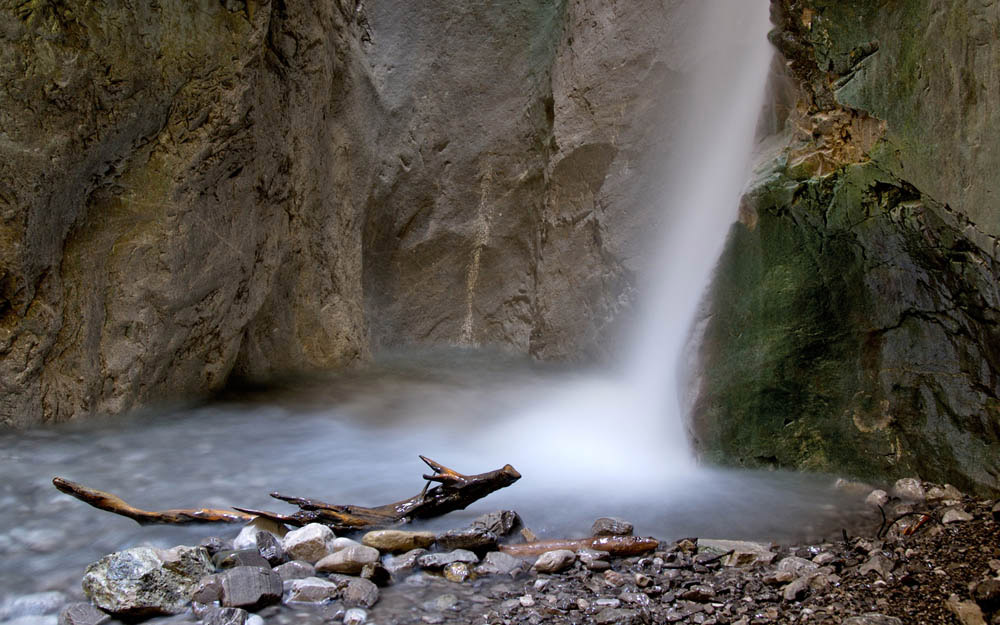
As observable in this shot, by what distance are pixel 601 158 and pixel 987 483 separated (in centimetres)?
333

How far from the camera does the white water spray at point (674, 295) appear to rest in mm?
3301

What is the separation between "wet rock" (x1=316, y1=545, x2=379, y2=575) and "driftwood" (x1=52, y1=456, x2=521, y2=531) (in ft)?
0.98

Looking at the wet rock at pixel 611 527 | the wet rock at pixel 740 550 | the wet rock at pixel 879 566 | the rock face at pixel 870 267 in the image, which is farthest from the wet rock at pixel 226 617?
the rock face at pixel 870 267

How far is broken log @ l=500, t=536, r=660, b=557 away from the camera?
90.4 inches

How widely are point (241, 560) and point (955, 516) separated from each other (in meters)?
2.14

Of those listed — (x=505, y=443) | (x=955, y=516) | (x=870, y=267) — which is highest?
(x=870, y=267)

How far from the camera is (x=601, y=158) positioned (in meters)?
5.31

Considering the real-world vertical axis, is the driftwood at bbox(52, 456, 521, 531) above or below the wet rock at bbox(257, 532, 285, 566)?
above

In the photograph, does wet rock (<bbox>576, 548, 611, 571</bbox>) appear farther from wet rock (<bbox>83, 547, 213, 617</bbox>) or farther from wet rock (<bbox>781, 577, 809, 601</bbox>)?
wet rock (<bbox>83, 547, 213, 617</bbox>)

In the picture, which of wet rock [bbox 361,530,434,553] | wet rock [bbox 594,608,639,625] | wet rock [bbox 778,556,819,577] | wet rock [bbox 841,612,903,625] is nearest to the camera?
wet rock [bbox 841,612,903,625]

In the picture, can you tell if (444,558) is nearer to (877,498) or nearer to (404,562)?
(404,562)

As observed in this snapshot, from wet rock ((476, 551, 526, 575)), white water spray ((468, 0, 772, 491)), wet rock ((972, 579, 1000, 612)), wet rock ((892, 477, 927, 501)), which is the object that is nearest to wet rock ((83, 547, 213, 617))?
wet rock ((476, 551, 526, 575))

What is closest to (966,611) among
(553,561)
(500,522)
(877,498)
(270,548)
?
(877,498)

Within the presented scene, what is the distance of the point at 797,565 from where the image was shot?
6.91 feet
